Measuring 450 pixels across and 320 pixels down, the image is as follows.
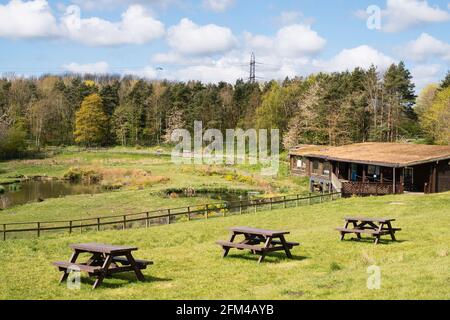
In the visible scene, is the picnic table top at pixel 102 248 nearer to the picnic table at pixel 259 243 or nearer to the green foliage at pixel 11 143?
the picnic table at pixel 259 243

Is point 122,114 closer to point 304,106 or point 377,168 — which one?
point 304,106

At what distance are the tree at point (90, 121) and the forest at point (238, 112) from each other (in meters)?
0.20

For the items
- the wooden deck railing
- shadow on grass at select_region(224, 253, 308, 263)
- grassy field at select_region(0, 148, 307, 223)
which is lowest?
grassy field at select_region(0, 148, 307, 223)

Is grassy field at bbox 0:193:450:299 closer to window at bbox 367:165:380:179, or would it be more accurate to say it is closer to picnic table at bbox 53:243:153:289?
picnic table at bbox 53:243:153:289

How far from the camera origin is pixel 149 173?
6912cm

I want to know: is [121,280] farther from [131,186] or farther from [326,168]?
[131,186]

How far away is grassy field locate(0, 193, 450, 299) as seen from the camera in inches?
467

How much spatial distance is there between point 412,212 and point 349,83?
53.8 m

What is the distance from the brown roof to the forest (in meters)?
18.4

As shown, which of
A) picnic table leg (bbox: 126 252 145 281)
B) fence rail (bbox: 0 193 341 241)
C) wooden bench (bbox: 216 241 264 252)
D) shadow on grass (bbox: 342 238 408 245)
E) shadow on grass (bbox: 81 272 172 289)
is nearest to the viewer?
shadow on grass (bbox: 81 272 172 289)

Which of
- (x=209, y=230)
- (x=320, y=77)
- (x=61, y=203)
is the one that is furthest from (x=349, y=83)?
(x=209, y=230)

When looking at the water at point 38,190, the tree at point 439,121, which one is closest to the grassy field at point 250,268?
the water at point 38,190

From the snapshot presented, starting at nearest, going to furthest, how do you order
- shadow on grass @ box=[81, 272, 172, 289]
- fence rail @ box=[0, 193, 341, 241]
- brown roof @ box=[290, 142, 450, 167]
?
shadow on grass @ box=[81, 272, 172, 289] < fence rail @ box=[0, 193, 341, 241] < brown roof @ box=[290, 142, 450, 167]

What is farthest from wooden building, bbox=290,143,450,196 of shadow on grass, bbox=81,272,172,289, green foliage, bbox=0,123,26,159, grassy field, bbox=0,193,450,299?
green foliage, bbox=0,123,26,159
